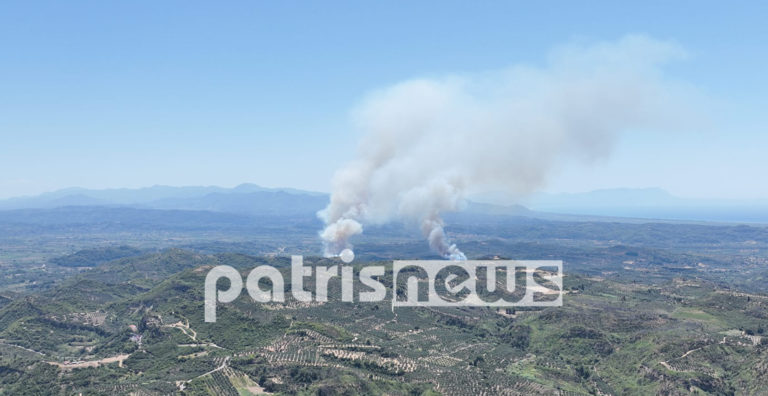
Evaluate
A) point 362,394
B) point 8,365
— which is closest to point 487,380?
point 362,394

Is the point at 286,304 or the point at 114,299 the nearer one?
the point at 286,304

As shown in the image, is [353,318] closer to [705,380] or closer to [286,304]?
A: [286,304]

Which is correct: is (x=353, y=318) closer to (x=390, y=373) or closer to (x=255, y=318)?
(x=255, y=318)

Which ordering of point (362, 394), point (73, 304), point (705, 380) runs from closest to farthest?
point (362, 394) → point (705, 380) → point (73, 304)

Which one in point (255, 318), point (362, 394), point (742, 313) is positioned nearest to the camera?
point (362, 394)

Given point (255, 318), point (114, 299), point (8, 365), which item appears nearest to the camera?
point (8, 365)

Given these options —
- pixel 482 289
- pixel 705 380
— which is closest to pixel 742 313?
pixel 705 380
